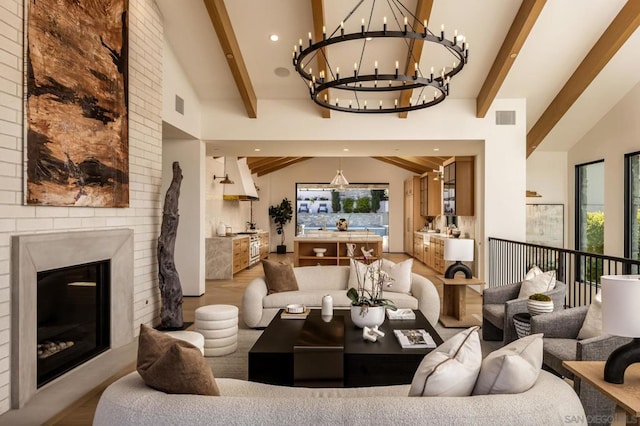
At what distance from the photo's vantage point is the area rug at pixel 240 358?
3.87 m

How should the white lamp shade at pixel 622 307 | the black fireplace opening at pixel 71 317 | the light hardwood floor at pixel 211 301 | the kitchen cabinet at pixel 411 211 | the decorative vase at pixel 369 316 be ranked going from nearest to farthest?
the white lamp shade at pixel 622 307, the light hardwood floor at pixel 211 301, the black fireplace opening at pixel 71 317, the decorative vase at pixel 369 316, the kitchen cabinet at pixel 411 211

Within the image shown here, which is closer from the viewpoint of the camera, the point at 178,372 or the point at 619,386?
the point at 178,372

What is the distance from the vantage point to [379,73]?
A: 22.4 feet

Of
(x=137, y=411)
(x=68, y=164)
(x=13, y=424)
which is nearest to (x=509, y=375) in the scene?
(x=137, y=411)

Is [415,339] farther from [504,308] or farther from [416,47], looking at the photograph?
[416,47]

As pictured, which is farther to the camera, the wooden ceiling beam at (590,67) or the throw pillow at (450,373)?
the wooden ceiling beam at (590,67)

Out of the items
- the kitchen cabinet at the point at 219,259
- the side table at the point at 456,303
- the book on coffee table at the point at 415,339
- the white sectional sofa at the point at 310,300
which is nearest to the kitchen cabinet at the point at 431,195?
the kitchen cabinet at the point at 219,259

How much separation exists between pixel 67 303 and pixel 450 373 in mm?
3491

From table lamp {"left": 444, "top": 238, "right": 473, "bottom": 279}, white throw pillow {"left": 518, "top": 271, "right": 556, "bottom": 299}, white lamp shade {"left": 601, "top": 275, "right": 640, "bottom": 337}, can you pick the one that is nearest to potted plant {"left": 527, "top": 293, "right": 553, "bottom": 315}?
white throw pillow {"left": 518, "top": 271, "right": 556, "bottom": 299}

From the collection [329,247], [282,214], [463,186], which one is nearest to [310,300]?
[329,247]

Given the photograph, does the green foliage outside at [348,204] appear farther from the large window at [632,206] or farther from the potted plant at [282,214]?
the large window at [632,206]

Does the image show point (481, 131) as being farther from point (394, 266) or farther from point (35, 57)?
point (35, 57)

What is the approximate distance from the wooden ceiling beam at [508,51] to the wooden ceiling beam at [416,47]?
3.71ft

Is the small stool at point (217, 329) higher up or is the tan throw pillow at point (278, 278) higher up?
the tan throw pillow at point (278, 278)
